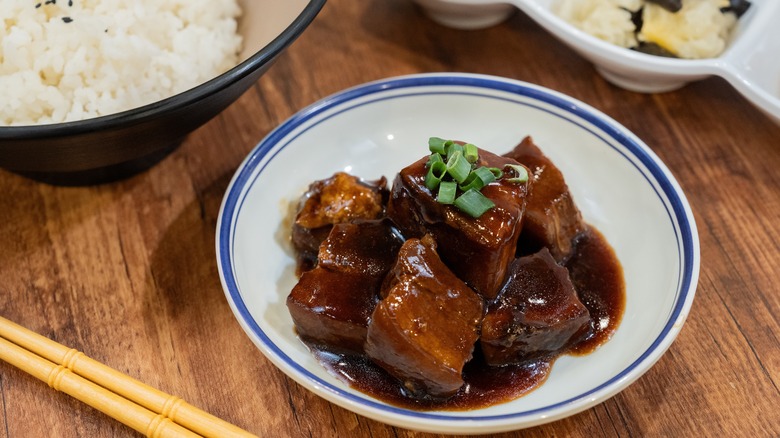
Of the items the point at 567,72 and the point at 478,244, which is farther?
the point at 567,72

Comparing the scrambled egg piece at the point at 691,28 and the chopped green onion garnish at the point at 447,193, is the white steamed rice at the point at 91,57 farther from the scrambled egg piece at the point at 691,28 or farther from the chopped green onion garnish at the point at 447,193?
the scrambled egg piece at the point at 691,28

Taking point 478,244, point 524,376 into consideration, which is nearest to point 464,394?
point 524,376

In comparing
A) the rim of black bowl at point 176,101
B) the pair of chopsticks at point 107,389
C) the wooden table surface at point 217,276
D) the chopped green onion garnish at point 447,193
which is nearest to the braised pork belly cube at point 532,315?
the wooden table surface at point 217,276

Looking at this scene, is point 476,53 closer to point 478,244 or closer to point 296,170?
point 296,170

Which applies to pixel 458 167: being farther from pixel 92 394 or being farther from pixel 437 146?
pixel 92 394

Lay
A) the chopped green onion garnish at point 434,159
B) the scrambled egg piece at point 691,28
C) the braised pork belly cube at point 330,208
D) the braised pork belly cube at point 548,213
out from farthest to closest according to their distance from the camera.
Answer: the scrambled egg piece at point 691,28 → the braised pork belly cube at point 330,208 → the braised pork belly cube at point 548,213 → the chopped green onion garnish at point 434,159
